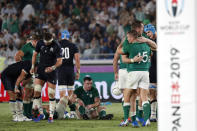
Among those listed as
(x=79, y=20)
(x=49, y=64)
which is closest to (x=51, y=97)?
(x=49, y=64)

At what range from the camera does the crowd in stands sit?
73.3 feet

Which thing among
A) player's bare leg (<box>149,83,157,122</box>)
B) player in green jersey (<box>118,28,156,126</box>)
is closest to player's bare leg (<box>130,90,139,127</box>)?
player in green jersey (<box>118,28,156,126</box>)

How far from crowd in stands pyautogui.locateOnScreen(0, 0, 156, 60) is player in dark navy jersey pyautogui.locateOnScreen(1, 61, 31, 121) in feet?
22.9

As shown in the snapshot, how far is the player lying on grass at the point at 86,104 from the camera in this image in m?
14.5

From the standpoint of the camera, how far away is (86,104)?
14602 millimetres

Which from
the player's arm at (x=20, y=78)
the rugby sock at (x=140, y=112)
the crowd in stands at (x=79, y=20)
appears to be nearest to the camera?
the rugby sock at (x=140, y=112)

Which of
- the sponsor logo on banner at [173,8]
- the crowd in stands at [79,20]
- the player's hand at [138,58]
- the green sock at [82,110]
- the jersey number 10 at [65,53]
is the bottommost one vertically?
the green sock at [82,110]

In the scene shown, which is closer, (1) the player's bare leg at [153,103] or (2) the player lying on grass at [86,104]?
(1) the player's bare leg at [153,103]

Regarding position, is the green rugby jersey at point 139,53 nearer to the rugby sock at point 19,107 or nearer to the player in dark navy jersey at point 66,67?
the player in dark navy jersey at point 66,67

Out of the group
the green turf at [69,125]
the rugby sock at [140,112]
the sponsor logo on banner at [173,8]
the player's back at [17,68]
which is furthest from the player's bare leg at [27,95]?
the sponsor logo on banner at [173,8]

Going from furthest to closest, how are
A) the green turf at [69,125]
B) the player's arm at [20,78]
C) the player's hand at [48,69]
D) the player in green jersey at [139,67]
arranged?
Result: the player's arm at [20,78] → the player's hand at [48,69] → the green turf at [69,125] → the player in green jersey at [139,67]

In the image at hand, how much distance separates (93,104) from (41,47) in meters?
2.20

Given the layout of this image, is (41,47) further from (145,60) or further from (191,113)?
(191,113)

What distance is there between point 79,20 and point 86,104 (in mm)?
9938
